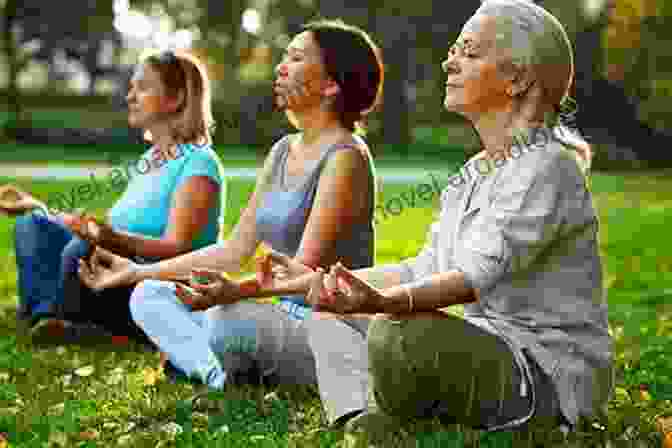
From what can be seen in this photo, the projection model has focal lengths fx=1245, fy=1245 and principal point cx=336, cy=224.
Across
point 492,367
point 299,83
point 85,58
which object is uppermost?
point 299,83

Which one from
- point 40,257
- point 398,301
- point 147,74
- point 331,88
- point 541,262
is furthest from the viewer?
point 40,257

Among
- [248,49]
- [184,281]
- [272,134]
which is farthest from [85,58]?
[184,281]

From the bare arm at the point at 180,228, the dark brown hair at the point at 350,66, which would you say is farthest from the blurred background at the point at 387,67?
the dark brown hair at the point at 350,66

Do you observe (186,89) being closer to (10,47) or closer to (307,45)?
(307,45)

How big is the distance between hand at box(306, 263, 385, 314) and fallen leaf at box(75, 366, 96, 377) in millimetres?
2244

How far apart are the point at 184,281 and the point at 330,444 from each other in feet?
4.72

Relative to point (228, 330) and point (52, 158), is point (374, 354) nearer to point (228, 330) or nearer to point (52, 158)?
point (228, 330)

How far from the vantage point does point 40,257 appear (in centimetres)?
623

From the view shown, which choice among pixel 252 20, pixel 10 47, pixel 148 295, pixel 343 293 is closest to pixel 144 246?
pixel 148 295

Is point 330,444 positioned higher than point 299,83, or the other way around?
point 299,83

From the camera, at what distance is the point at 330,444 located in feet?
12.2

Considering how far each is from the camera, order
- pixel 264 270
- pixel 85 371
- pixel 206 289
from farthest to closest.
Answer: pixel 85 371, pixel 206 289, pixel 264 270

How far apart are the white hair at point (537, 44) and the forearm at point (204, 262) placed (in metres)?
1.66

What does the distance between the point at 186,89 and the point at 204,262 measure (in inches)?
46.6
